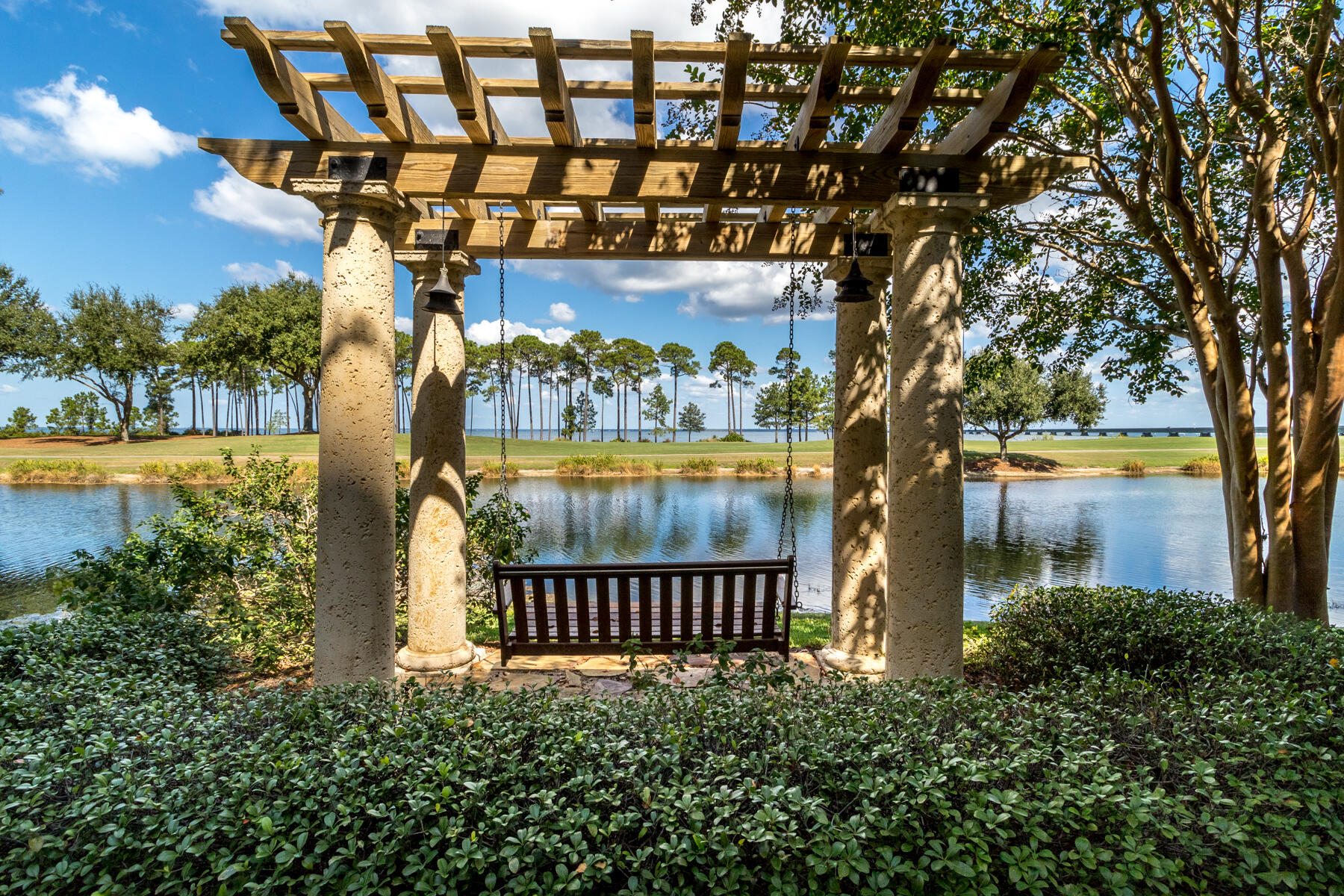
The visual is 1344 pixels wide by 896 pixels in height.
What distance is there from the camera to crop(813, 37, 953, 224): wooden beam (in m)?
3.14

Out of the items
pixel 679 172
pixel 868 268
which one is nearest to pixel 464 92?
pixel 679 172

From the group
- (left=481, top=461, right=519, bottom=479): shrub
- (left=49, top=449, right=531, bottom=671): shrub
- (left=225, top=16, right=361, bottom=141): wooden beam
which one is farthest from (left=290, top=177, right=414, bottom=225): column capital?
(left=481, top=461, right=519, bottom=479): shrub

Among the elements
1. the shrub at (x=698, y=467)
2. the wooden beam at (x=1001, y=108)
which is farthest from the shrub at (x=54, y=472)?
the wooden beam at (x=1001, y=108)

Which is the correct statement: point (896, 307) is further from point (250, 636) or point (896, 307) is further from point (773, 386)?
point (773, 386)

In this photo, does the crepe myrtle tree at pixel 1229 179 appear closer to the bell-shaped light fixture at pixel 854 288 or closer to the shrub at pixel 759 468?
the bell-shaped light fixture at pixel 854 288

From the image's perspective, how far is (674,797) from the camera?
210cm

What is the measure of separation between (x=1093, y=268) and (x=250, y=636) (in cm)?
961

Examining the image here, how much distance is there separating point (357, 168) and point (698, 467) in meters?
28.6

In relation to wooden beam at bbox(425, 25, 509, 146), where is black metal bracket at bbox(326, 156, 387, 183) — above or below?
below

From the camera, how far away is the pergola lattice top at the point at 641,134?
3154mm

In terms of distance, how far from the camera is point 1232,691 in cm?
288

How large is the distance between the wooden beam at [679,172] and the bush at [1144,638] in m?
3.04

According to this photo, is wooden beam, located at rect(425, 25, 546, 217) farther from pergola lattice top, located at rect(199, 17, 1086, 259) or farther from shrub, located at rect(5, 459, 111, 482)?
shrub, located at rect(5, 459, 111, 482)

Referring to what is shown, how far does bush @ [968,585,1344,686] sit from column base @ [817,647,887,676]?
2.80 feet
